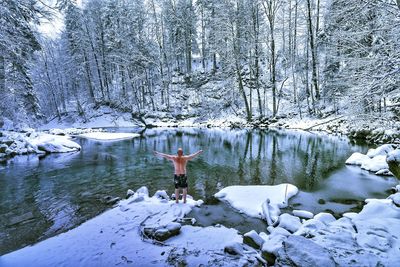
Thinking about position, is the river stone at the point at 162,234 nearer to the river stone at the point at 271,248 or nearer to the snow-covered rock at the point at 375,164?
the river stone at the point at 271,248

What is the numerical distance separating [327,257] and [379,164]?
9.02 metres

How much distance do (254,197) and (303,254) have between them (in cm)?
399

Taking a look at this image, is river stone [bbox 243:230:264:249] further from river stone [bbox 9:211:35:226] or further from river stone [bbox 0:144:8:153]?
river stone [bbox 0:144:8:153]

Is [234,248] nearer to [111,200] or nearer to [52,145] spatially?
[111,200]

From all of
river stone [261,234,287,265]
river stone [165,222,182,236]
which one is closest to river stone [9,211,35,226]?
river stone [165,222,182,236]

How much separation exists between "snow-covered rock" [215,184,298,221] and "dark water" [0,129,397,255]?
0.35 m

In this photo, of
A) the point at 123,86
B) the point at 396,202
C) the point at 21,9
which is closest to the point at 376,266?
the point at 396,202

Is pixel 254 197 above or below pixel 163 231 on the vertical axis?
below

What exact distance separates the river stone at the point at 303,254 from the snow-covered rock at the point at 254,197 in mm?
2429

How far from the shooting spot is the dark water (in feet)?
23.0

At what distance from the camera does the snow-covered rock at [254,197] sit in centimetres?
694

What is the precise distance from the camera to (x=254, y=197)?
303 inches

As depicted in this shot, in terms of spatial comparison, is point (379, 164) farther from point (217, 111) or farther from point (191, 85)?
point (191, 85)

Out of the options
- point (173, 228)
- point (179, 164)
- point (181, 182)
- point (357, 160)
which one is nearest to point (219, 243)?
point (173, 228)
